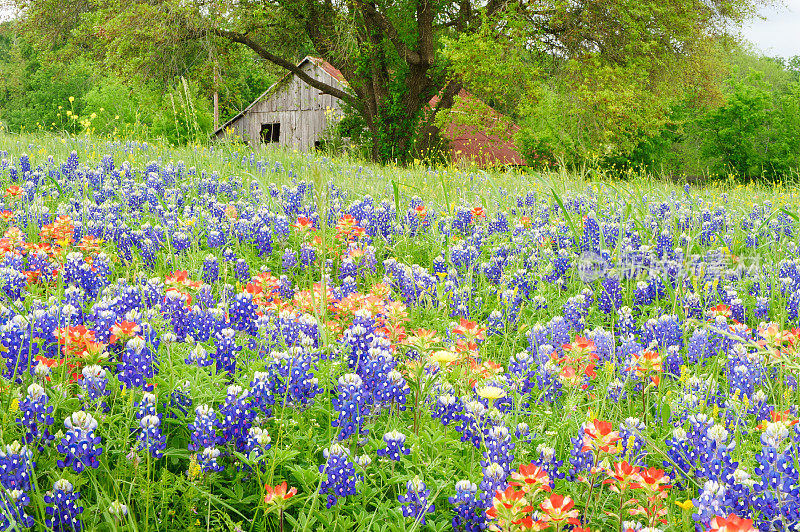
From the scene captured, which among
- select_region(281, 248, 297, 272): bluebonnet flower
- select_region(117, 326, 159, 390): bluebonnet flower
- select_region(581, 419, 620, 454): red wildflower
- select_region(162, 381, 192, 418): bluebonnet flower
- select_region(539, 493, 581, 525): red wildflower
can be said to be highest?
select_region(281, 248, 297, 272): bluebonnet flower

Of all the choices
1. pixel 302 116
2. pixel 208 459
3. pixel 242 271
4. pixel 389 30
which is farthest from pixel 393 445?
pixel 302 116

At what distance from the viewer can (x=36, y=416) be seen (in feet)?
5.87

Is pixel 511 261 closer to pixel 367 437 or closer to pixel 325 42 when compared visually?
pixel 367 437

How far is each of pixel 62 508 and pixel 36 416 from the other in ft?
0.96

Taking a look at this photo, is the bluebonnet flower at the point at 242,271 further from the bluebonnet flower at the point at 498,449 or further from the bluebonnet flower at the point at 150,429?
the bluebonnet flower at the point at 498,449

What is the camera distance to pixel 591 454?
1.92m

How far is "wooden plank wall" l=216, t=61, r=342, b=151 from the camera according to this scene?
36.1 meters

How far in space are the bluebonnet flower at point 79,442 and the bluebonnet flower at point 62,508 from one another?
3.1 inches

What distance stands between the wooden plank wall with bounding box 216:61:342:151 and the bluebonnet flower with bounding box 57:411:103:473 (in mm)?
33424

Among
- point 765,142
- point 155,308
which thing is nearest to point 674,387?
point 155,308

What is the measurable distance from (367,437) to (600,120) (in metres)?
20.4

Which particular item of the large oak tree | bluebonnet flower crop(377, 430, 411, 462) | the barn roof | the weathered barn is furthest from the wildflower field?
the weathered barn

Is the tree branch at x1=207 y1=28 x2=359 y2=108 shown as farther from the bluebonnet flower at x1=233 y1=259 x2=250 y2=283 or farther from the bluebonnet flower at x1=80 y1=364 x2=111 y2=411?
the bluebonnet flower at x1=80 y1=364 x2=111 y2=411

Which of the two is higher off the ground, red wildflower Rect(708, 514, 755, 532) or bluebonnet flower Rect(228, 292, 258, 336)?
bluebonnet flower Rect(228, 292, 258, 336)
